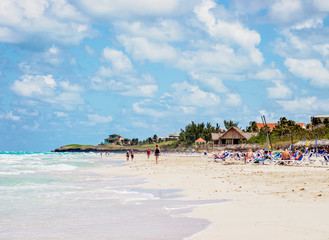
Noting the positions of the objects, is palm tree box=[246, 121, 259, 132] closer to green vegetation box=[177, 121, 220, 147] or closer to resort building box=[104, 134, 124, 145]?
green vegetation box=[177, 121, 220, 147]

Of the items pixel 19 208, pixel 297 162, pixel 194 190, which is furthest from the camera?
pixel 297 162

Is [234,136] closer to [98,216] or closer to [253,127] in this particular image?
[253,127]

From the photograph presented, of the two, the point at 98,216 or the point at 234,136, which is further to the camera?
the point at 234,136

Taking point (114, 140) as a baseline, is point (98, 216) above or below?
below

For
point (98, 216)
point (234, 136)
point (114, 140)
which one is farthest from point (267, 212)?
point (114, 140)

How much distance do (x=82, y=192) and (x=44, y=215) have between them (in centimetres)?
419

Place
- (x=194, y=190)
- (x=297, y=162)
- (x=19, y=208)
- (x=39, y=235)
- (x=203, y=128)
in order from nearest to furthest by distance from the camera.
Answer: (x=39, y=235)
(x=19, y=208)
(x=194, y=190)
(x=297, y=162)
(x=203, y=128)

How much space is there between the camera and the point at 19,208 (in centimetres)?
909

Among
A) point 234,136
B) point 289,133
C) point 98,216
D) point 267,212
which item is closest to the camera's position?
point 267,212

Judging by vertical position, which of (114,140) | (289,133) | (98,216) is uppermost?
(114,140)

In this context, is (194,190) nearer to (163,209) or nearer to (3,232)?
(163,209)

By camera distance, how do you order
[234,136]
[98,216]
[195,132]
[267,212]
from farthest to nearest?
[195,132] → [234,136] → [98,216] → [267,212]

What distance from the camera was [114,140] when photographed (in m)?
177

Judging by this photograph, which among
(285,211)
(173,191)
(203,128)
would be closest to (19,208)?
(173,191)
